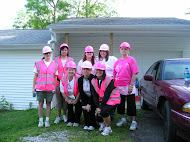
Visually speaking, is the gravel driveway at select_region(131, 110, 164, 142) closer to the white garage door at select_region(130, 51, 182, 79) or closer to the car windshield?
the car windshield

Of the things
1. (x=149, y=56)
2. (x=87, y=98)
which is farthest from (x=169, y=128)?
(x=149, y=56)

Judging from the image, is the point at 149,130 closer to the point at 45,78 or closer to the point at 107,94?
the point at 107,94

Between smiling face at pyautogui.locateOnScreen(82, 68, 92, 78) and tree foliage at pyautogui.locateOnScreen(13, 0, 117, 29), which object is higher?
tree foliage at pyautogui.locateOnScreen(13, 0, 117, 29)

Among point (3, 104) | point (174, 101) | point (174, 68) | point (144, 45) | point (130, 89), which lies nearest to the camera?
point (174, 101)

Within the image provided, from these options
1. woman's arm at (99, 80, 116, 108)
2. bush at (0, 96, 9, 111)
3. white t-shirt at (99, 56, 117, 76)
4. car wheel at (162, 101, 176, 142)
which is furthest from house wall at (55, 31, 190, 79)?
car wheel at (162, 101, 176, 142)

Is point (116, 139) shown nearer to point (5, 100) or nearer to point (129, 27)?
point (129, 27)

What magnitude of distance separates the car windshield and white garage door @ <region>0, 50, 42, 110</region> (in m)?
5.36

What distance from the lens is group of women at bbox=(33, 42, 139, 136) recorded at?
3635 millimetres

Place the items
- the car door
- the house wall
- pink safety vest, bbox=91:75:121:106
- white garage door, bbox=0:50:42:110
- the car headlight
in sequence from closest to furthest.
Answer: the car headlight < pink safety vest, bbox=91:75:121:106 < the car door < white garage door, bbox=0:50:42:110 < the house wall

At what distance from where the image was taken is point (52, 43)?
722cm

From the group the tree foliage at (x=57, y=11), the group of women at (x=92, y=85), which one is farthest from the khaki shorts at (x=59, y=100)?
the tree foliage at (x=57, y=11)

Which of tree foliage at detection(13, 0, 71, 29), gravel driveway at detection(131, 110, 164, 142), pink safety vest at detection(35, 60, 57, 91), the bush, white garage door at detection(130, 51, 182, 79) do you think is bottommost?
the bush

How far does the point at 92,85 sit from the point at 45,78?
1.20m

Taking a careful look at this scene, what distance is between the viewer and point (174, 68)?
3.89 m
